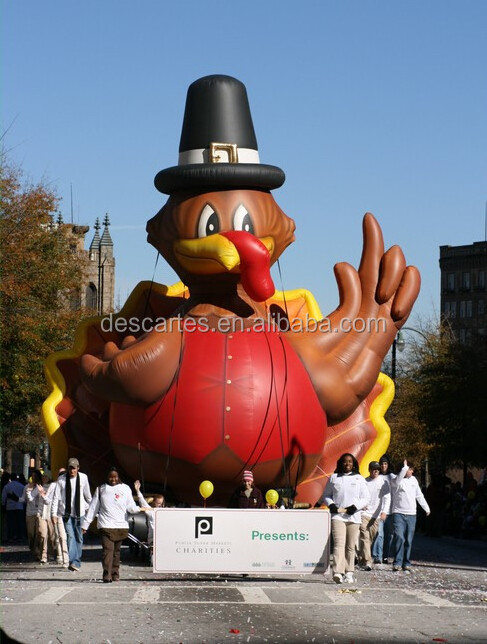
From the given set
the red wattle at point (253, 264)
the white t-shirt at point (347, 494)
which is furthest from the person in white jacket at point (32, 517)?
the white t-shirt at point (347, 494)

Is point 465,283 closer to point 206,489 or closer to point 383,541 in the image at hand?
point 383,541

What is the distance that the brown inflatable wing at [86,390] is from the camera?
67.5ft

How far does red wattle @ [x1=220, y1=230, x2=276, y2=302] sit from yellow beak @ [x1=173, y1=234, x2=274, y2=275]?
9 cm

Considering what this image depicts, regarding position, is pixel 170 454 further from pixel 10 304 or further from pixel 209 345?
pixel 10 304

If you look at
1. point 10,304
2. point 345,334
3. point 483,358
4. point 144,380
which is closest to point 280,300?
point 345,334

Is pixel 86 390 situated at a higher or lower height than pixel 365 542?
higher

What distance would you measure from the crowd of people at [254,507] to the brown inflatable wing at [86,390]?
0.47 m

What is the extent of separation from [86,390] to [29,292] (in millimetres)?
12565

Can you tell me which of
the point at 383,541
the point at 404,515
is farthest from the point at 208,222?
the point at 383,541

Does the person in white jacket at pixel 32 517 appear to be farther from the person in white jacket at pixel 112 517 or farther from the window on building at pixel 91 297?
the window on building at pixel 91 297

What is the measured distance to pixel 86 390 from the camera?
20.4 m

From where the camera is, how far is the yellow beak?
61.3 ft

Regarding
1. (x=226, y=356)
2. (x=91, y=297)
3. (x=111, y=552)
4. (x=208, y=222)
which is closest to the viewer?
(x=111, y=552)

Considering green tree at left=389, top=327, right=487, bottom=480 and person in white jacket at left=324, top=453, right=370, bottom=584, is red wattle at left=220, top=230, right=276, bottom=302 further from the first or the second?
green tree at left=389, top=327, right=487, bottom=480
